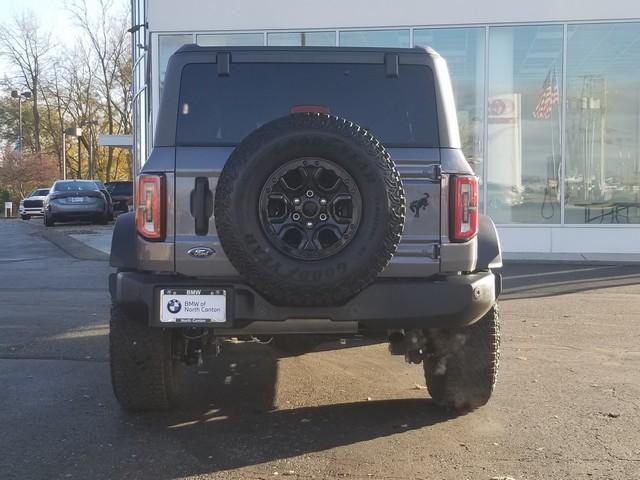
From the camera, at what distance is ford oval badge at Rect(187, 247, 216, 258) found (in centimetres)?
389

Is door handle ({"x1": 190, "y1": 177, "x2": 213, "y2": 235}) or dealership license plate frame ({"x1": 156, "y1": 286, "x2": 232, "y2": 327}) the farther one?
door handle ({"x1": 190, "y1": 177, "x2": 213, "y2": 235})

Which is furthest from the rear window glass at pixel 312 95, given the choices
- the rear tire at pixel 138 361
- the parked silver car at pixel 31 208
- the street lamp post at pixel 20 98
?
the street lamp post at pixel 20 98

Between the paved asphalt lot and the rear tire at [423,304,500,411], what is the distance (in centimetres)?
22

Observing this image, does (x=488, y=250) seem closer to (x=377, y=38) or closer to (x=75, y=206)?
(x=377, y=38)

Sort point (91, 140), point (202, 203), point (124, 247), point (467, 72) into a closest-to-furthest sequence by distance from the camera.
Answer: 1. point (202, 203)
2. point (124, 247)
3. point (467, 72)
4. point (91, 140)

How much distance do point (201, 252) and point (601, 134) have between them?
43.2 ft

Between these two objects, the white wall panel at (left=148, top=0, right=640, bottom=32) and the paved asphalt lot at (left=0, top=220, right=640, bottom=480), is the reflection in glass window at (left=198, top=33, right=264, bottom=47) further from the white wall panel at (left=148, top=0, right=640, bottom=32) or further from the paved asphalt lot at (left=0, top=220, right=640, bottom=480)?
the paved asphalt lot at (left=0, top=220, right=640, bottom=480)

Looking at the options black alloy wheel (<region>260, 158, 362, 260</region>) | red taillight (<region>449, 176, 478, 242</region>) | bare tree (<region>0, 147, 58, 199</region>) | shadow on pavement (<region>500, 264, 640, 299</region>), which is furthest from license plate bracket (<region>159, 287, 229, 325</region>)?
bare tree (<region>0, 147, 58, 199</region>)

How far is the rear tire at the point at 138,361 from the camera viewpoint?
4242 mm

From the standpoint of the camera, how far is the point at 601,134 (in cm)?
1524

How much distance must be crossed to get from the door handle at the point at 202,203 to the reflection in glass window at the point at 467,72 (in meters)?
11.9

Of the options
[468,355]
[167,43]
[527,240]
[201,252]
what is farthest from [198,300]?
[167,43]

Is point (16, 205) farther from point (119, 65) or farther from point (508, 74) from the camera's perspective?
point (508, 74)

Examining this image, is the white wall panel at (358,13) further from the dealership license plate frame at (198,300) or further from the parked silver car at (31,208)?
the parked silver car at (31,208)
